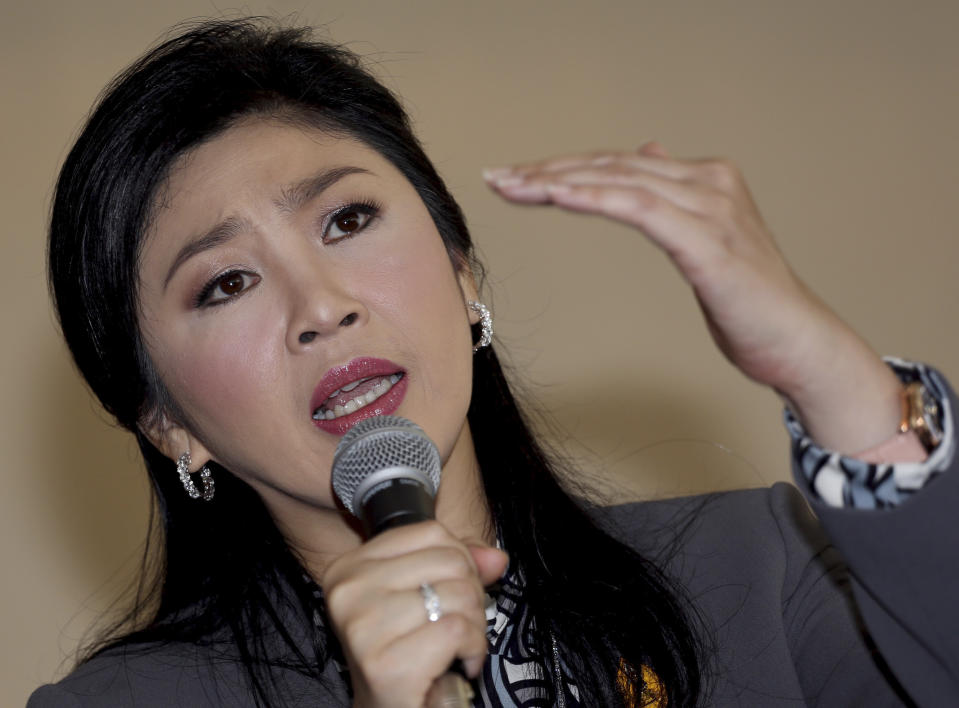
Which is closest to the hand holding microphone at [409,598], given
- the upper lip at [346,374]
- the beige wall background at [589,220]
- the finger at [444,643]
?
the finger at [444,643]

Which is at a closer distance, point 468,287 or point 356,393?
point 356,393

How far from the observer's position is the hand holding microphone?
105 cm

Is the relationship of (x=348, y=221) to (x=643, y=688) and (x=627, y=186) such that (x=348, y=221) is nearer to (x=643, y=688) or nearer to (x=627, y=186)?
(x=627, y=186)

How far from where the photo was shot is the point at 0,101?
2654mm

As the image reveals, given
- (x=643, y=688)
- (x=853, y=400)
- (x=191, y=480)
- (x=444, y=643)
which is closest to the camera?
(x=444, y=643)

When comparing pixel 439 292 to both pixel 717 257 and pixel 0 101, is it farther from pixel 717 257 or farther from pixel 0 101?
pixel 0 101

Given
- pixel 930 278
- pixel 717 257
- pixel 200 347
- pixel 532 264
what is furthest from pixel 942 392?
pixel 930 278

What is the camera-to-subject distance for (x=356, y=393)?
156 centimetres

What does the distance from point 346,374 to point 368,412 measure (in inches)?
2.3

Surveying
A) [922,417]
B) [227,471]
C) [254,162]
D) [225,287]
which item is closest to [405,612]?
[922,417]

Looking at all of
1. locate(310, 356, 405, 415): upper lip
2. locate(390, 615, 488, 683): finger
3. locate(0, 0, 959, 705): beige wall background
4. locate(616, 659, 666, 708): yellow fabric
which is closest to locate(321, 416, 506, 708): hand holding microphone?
locate(390, 615, 488, 683): finger

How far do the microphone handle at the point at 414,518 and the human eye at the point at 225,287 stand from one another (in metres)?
0.56

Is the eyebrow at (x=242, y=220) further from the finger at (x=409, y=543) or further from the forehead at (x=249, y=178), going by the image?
Result: the finger at (x=409, y=543)

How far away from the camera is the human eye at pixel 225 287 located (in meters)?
1.61
